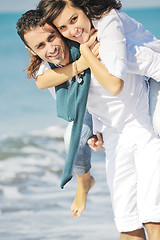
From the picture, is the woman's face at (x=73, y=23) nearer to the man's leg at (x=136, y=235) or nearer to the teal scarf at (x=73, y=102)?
the teal scarf at (x=73, y=102)

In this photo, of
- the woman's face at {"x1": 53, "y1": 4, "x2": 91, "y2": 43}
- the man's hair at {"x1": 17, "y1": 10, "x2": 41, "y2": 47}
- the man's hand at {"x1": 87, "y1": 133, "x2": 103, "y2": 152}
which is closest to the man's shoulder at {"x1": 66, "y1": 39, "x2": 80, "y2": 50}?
the woman's face at {"x1": 53, "y1": 4, "x2": 91, "y2": 43}

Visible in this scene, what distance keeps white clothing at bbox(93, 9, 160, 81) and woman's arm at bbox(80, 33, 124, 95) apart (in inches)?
1.4

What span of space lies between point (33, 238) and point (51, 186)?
3.82 ft

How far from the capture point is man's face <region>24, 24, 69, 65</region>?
2.57 metres

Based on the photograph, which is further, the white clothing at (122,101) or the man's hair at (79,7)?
the white clothing at (122,101)

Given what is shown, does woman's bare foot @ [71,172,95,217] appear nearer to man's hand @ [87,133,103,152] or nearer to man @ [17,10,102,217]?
man's hand @ [87,133,103,152]

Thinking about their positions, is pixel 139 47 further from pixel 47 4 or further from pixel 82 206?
pixel 82 206

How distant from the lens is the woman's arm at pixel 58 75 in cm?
265

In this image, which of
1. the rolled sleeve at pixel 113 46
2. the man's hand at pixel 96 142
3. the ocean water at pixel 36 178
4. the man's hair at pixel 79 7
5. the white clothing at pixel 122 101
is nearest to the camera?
the rolled sleeve at pixel 113 46

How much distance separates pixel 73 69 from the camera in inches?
105

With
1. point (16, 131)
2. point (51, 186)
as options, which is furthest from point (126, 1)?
point (51, 186)

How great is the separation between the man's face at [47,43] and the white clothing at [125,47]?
8.7 inches

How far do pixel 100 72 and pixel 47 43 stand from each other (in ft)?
1.16

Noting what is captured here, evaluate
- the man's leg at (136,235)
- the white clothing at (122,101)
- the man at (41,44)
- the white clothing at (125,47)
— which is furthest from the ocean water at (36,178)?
the man's leg at (136,235)
